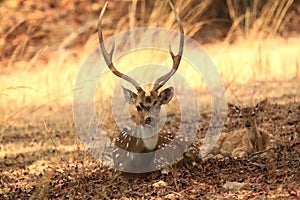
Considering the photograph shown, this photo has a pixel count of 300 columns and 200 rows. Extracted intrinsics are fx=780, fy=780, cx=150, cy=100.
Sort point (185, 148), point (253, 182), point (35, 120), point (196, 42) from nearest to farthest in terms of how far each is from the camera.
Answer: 1. point (253, 182)
2. point (185, 148)
3. point (35, 120)
4. point (196, 42)

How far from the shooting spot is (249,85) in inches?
371

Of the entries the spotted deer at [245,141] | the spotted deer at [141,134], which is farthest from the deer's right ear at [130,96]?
the spotted deer at [245,141]

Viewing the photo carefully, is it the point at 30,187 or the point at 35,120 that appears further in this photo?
the point at 35,120

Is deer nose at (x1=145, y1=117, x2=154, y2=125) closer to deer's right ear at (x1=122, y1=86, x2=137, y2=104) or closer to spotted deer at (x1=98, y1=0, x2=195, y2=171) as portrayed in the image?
spotted deer at (x1=98, y1=0, x2=195, y2=171)

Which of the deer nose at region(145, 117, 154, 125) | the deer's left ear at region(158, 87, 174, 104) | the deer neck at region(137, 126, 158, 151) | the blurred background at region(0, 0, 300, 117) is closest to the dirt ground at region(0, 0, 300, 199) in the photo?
the deer neck at region(137, 126, 158, 151)

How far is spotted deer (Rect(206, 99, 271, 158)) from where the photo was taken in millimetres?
6309

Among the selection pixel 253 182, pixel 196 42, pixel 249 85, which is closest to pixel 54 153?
pixel 253 182

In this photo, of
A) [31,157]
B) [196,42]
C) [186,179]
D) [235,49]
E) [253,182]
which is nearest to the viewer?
[253,182]

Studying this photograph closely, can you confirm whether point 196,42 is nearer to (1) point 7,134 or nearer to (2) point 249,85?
(2) point 249,85

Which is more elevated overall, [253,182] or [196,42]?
[196,42]

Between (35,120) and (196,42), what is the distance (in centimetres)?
451

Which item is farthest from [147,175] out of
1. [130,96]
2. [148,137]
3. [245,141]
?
[245,141]

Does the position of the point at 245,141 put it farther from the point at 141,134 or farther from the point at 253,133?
the point at 141,134

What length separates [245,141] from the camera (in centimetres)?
643
